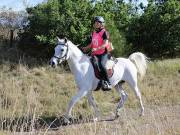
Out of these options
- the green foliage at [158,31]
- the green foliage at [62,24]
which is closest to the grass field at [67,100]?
the green foliage at [62,24]

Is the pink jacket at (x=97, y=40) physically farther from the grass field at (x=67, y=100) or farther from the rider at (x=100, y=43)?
the grass field at (x=67, y=100)

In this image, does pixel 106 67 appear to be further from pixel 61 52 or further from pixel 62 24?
pixel 62 24

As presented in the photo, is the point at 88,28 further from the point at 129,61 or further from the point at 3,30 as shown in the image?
the point at 129,61

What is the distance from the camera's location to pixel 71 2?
21.8 m

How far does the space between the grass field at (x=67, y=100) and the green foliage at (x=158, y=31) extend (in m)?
3.04

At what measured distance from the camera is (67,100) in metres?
13.6

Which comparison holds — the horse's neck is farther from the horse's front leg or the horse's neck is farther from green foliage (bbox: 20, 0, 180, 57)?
green foliage (bbox: 20, 0, 180, 57)

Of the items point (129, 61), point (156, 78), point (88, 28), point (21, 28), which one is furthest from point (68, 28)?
point (129, 61)

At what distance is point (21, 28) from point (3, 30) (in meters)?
2.11

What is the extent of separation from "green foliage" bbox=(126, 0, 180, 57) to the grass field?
3.04 metres

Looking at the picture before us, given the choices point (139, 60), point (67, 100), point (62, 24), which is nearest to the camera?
point (139, 60)

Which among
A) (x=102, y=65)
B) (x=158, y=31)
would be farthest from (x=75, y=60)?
(x=158, y=31)

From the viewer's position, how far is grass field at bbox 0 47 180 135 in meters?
7.65

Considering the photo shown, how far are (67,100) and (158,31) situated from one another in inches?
438
